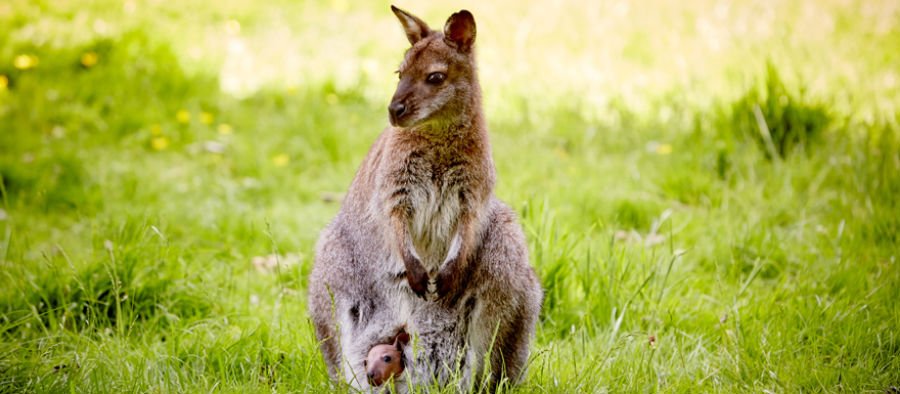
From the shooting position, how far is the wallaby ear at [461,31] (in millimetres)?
3502

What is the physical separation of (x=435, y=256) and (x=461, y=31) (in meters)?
0.92

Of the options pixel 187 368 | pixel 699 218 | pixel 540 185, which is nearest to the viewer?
pixel 187 368

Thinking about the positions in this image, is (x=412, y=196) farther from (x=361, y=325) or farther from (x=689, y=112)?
(x=689, y=112)

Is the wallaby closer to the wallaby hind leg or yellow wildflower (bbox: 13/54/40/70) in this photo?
the wallaby hind leg

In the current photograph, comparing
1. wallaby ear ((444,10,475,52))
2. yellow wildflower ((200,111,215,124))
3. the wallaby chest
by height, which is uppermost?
wallaby ear ((444,10,475,52))

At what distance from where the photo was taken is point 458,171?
11.4 feet

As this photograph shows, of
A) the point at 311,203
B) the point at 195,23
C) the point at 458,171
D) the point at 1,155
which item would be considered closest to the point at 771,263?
the point at 458,171

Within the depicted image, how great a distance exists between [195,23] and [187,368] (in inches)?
231

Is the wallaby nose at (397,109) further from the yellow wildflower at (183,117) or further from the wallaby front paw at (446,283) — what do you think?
the yellow wildflower at (183,117)

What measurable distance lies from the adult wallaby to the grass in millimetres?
247

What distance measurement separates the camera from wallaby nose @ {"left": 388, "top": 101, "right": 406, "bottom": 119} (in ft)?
11.0

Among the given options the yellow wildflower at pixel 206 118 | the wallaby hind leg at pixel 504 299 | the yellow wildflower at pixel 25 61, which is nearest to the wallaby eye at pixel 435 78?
the wallaby hind leg at pixel 504 299

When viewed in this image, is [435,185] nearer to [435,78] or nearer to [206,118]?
[435,78]

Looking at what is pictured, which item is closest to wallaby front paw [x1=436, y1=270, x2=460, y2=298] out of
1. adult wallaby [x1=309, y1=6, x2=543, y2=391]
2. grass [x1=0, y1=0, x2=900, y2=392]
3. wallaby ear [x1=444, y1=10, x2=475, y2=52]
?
A: adult wallaby [x1=309, y1=6, x2=543, y2=391]
